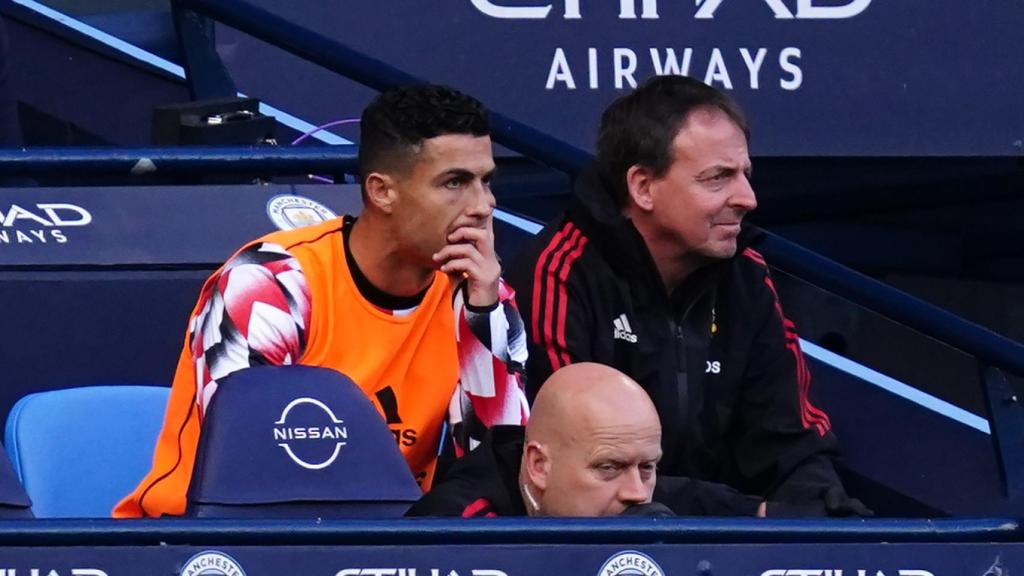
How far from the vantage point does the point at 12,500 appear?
2959mm

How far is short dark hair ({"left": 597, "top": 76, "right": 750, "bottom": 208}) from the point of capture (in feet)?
13.6

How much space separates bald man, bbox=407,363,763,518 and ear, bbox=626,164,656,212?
70cm

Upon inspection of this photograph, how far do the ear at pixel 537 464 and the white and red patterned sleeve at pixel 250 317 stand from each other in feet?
1.44

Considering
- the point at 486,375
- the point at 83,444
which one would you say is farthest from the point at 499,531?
the point at 83,444

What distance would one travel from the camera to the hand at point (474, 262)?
3.72 meters

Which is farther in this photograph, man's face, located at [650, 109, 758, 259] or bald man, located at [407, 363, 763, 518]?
man's face, located at [650, 109, 758, 259]

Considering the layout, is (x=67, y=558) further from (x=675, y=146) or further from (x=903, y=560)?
(x=675, y=146)

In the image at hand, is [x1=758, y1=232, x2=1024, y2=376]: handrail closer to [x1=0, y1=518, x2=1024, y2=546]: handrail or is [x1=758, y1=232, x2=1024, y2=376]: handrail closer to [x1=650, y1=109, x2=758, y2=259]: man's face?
[x1=650, y1=109, x2=758, y2=259]: man's face

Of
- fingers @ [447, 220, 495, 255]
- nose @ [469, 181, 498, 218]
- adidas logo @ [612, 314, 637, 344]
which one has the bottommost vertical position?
adidas logo @ [612, 314, 637, 344]

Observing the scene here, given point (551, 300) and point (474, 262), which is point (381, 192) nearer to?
point (474, 262)

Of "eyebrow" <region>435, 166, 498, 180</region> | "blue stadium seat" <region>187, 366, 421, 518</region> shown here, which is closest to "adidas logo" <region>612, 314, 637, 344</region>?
"eyebrow" <region>435, 166, 498, 180</region>

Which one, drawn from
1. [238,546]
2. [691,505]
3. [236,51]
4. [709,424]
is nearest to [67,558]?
[238,546]

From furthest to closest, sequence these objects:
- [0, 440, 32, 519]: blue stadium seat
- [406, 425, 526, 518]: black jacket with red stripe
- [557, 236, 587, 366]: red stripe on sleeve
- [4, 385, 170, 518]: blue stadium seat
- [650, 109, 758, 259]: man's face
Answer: [650, 109, 758, 259]: man's face < [557, 236, 587, 366]: red stripe on sleeve < [4, 385, 170, 518]: blue stadium seat < [406, 425, 526, 518]: black jacket with red stripe < [0, 440, 32, 519]: blue stadium seat

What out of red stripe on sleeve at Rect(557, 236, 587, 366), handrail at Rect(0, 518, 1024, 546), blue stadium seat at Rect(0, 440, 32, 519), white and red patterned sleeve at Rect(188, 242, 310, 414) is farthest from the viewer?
red stripe on sleeve at Rect(557, 236, 587, 366)
